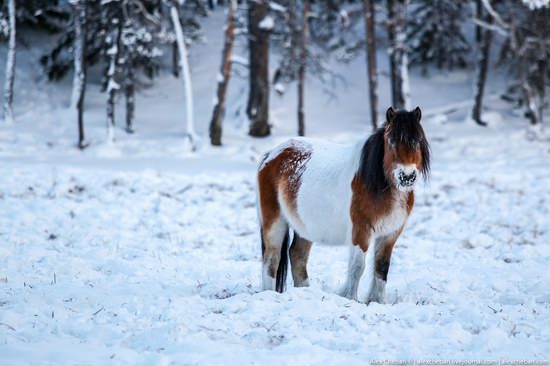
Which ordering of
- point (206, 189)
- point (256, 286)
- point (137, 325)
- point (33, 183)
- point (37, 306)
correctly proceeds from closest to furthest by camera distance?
point (137, 325) < point (37, 306) < point (256, 286) < point (33, 183) < point (206, 189)

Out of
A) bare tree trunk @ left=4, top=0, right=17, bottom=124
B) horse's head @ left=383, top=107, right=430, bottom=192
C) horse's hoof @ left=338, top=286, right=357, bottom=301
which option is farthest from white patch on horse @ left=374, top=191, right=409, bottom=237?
bare tree trunk @ left=4, top=0, right=17, bottom=124

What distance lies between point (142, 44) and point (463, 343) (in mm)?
22188

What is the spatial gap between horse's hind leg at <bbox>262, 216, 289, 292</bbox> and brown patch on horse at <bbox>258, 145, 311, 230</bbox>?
7 cm

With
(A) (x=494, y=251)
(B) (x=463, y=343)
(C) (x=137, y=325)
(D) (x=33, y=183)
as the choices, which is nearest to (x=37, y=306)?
(C) (x=137, y=325)

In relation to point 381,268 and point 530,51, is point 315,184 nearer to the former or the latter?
point 381,268

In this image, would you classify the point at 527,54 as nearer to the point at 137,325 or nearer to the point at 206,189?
the point at 206,189

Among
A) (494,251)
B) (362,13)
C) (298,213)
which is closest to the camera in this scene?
(298,213)

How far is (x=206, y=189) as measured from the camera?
43.7ft

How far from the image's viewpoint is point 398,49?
22.4 m

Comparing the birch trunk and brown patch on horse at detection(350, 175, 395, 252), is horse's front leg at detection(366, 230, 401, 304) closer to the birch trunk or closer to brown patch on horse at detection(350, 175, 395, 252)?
brown patch on horse at detection(350, 175, 395, 252)

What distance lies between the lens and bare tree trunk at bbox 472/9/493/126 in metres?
23.7

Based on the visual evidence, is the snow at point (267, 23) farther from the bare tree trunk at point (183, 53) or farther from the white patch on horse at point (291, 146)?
the white patch on horse at point (291, 146)

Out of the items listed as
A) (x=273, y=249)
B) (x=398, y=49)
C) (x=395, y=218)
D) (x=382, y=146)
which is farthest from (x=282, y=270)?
(x=398, y=49)

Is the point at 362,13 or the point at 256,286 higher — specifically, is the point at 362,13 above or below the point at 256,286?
above
